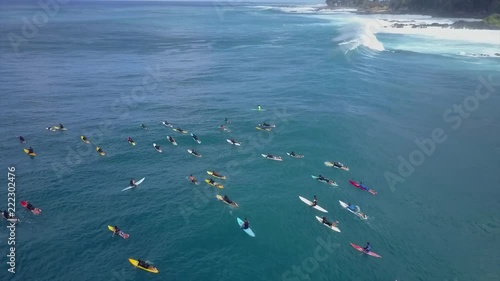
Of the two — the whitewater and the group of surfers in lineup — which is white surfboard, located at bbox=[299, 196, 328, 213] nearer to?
the group of surfers in lineup

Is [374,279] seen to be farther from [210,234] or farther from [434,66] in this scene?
[434,66]

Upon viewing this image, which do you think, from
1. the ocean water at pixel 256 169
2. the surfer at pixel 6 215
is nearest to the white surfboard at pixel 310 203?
the ocean water at pixel 256 169

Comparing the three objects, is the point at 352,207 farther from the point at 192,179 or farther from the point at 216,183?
the point at 192,179

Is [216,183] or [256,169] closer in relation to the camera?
[216,183]

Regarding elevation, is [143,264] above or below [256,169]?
below

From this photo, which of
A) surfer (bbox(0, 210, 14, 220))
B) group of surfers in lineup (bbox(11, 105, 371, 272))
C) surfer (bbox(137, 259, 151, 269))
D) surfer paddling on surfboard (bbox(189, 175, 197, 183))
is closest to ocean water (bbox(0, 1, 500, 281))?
surfer (bbox(137, 259, 151, 269))

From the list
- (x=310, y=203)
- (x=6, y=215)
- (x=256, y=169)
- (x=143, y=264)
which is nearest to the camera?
(x=143, y=264)

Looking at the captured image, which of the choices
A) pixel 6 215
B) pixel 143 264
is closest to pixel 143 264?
pixel 143 264

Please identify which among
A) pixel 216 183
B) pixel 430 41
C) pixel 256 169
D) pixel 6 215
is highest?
pixel 430 41

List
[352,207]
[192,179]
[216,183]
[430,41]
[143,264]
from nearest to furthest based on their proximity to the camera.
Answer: [143,264], [352,207], [216,183], [192,179], [430,41]
